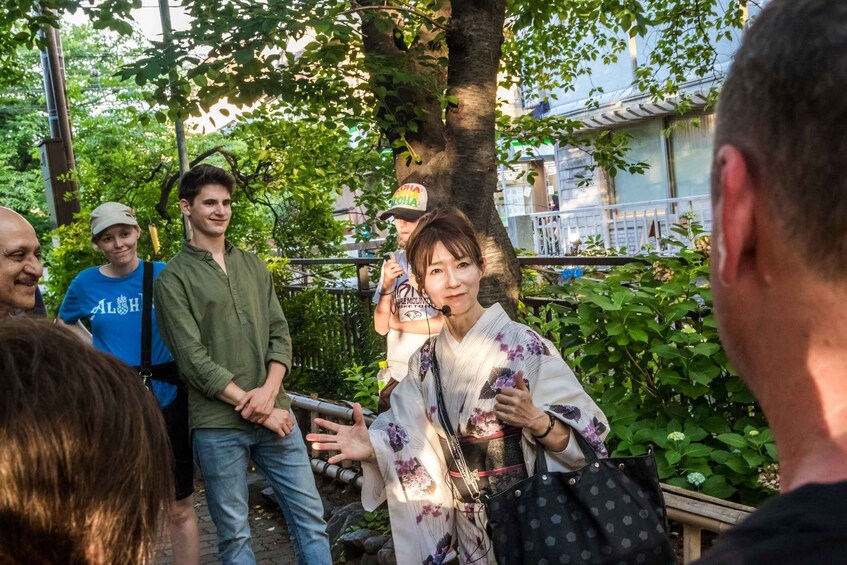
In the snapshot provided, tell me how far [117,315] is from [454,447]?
2174mm

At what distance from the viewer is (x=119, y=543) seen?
3.98 ft

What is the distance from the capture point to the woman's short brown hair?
9.91ft

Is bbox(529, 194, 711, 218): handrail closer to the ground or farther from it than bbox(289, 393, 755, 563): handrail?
farther from it

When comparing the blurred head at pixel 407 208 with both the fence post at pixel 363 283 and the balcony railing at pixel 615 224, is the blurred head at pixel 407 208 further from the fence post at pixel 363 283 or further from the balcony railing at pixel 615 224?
the balcony railing at pixel 615 224

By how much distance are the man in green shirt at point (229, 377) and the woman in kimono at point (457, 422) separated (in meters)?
1.07

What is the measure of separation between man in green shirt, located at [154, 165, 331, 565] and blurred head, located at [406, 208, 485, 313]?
1240 mm

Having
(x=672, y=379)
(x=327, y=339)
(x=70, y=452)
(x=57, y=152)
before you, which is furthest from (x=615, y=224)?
(x=70, y=452)

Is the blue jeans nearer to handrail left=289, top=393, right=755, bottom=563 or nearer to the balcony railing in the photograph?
handrail left=289, top=393, right=755, bottom=563

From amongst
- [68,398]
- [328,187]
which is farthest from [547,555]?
[328,187]

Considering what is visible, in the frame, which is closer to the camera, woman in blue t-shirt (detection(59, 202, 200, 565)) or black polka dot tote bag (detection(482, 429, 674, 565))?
black polka dot tote bag (detection(482, 429, 674, 565))

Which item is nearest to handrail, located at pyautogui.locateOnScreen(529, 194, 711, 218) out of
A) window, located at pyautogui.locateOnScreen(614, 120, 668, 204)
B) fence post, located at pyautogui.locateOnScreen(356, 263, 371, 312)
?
window, located at pyautogui.locateOnScreen(614, 120, 668, 204)

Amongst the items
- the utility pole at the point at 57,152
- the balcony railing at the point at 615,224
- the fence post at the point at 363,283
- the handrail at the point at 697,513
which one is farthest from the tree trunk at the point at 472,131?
the balcony railing at the point at 615,224

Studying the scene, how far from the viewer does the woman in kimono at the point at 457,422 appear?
2682mm

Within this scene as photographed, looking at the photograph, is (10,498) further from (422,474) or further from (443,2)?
(443,2)
